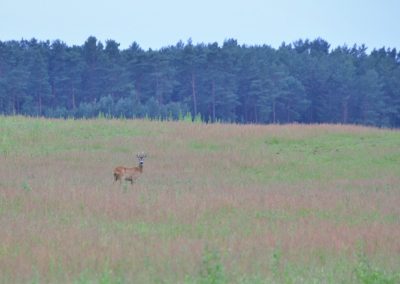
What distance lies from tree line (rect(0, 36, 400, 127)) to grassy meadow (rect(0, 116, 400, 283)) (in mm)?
36625

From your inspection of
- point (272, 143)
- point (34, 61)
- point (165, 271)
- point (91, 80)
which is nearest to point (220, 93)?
point (91, 80)

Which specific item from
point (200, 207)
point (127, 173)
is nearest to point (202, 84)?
point (127, 173)

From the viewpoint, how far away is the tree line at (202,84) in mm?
68500

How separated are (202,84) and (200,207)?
2176 inches

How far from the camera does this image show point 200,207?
16250 millimetres

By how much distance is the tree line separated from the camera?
68500mm

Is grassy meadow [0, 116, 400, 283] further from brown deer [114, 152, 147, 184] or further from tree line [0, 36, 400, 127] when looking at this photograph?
tree line [0, 36, 400, 127]

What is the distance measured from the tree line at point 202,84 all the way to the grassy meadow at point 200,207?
120ft

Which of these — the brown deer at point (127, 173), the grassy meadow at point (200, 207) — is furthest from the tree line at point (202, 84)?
the brown deer at point (127, 173)

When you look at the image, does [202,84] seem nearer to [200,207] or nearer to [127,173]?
[127,173]

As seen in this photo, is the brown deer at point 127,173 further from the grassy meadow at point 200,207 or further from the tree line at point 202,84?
the tree line at point 202,84

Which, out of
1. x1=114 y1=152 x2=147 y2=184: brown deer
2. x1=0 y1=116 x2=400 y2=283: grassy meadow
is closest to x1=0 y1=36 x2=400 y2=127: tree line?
x1=0 y1=116 x2=400 y2=283: grassy meadow

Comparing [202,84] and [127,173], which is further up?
[202,84]

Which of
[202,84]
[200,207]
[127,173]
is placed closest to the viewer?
[200,207]
